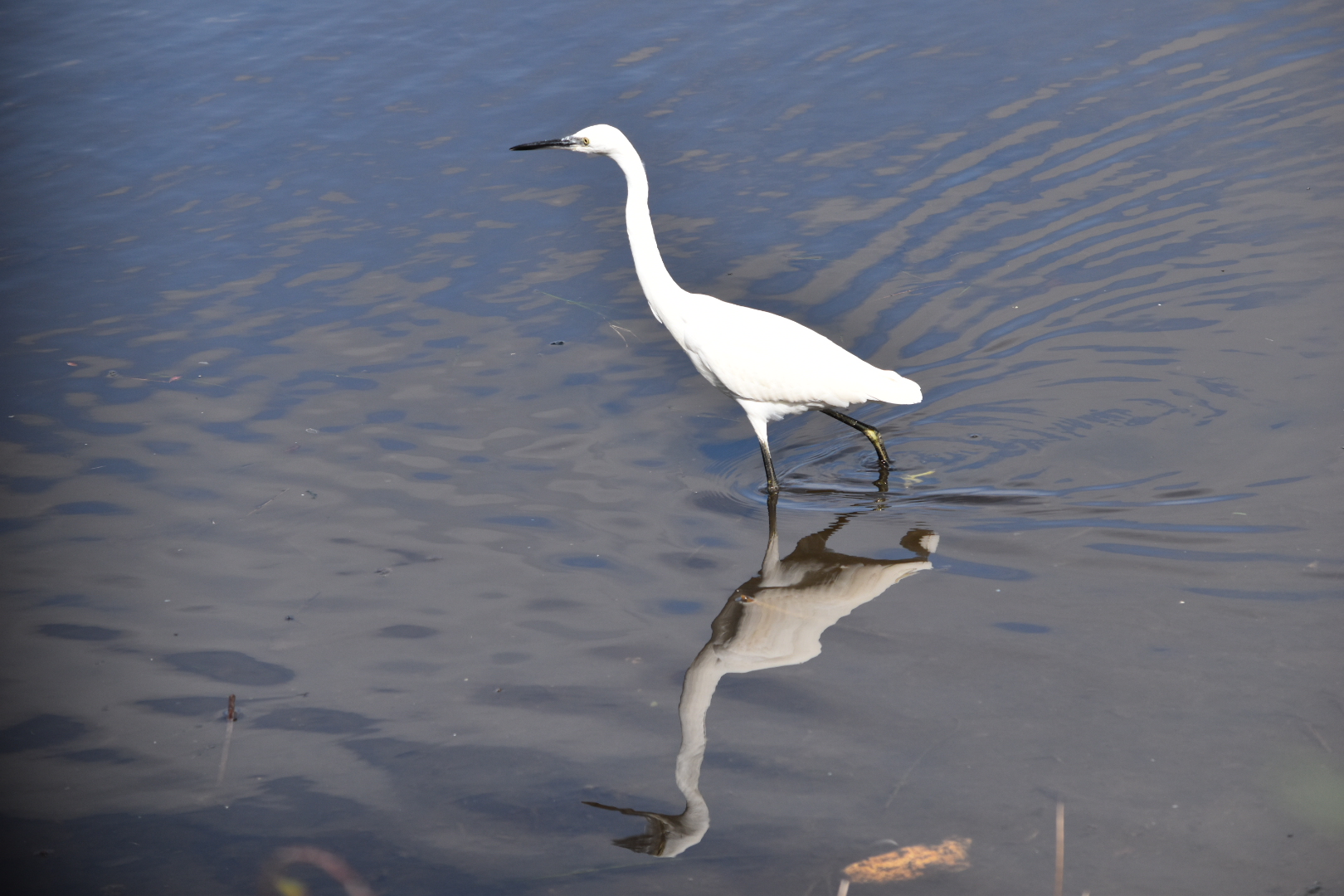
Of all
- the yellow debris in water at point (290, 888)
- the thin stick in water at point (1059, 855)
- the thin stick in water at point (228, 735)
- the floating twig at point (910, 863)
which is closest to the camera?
the thin stick in water at point (1059, 855)

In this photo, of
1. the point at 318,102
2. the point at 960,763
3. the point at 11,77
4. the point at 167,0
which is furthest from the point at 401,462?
the point at 167,0

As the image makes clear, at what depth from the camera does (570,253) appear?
818 centimetres

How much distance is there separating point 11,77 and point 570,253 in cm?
728

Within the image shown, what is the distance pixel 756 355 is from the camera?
5730mm

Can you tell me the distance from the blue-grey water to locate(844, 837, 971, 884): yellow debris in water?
0.05 meters

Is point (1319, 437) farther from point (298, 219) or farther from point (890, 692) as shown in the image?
point (298, 219)

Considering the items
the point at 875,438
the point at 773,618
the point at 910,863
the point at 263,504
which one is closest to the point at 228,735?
the point at 263,504

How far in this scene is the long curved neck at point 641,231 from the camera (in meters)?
5.79

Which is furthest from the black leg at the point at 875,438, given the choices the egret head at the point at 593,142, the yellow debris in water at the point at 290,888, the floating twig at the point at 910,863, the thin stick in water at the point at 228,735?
the yellow debris in water at the point at 290,888

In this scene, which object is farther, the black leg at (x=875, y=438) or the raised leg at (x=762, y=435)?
the black leg at (x=875, y=438)

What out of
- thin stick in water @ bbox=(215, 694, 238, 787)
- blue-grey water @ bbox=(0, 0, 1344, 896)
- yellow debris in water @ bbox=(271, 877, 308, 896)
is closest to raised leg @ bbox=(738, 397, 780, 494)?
blue-grey water @ bbox=(0, 0, 1344, 896)

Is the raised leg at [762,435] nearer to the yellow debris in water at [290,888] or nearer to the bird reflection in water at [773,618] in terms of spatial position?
the bird reflection in water at [773,618]

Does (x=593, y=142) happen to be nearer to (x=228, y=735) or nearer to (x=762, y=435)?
(x=762, y=435)

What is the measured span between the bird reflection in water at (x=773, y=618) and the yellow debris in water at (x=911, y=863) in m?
→ 0.52
